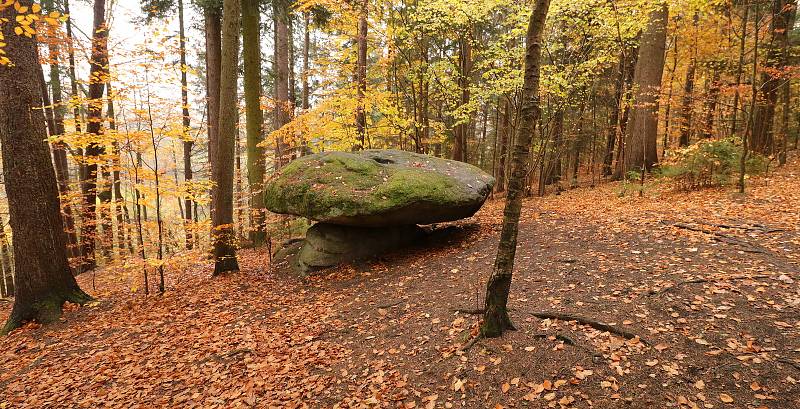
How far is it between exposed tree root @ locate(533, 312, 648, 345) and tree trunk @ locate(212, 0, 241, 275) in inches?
276

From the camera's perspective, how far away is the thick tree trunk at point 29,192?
627 cm

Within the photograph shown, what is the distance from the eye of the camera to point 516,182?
12.6ft

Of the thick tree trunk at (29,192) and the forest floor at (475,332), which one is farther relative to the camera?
the thick tree trunk at (29,192)

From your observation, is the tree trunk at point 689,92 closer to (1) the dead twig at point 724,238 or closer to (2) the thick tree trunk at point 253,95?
(1) the dead twig at point 724,238

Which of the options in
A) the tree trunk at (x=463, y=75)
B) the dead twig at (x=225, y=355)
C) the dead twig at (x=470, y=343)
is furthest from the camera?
the tree trunk at (x=463, y=75)

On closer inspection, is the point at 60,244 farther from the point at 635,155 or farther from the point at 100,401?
the point at 635,155

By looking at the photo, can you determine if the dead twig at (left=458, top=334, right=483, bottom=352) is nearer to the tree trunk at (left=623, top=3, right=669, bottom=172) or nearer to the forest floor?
the forest floor

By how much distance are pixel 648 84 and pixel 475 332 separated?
11.7 m

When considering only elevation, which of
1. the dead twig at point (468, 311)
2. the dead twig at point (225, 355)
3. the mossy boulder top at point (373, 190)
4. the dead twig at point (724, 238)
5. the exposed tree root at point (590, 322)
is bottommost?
the dead twig at point (225, 355)

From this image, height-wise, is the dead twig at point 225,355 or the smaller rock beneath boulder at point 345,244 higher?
the smaller rock beneath boulder at point 345,244

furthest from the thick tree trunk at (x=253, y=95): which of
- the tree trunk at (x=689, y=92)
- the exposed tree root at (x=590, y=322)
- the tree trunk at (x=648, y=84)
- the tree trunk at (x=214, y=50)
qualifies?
the tree trunk at (x=689, y=92)

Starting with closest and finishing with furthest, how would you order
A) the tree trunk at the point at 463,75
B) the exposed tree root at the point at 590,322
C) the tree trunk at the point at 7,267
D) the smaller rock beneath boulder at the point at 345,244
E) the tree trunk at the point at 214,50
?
1. the exposed tree root at the point at 590,322
2. the smaller rock beneath boulder at the point at 345,244
3. the tree trunk at the point at 214,50
4. the tree trunk at the point at 463,75
5. the tree trunk at the point at 7,267

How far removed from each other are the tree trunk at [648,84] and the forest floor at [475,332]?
4.47 m

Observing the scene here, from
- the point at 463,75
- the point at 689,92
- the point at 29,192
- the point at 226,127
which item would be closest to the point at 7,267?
the point at 29,192
